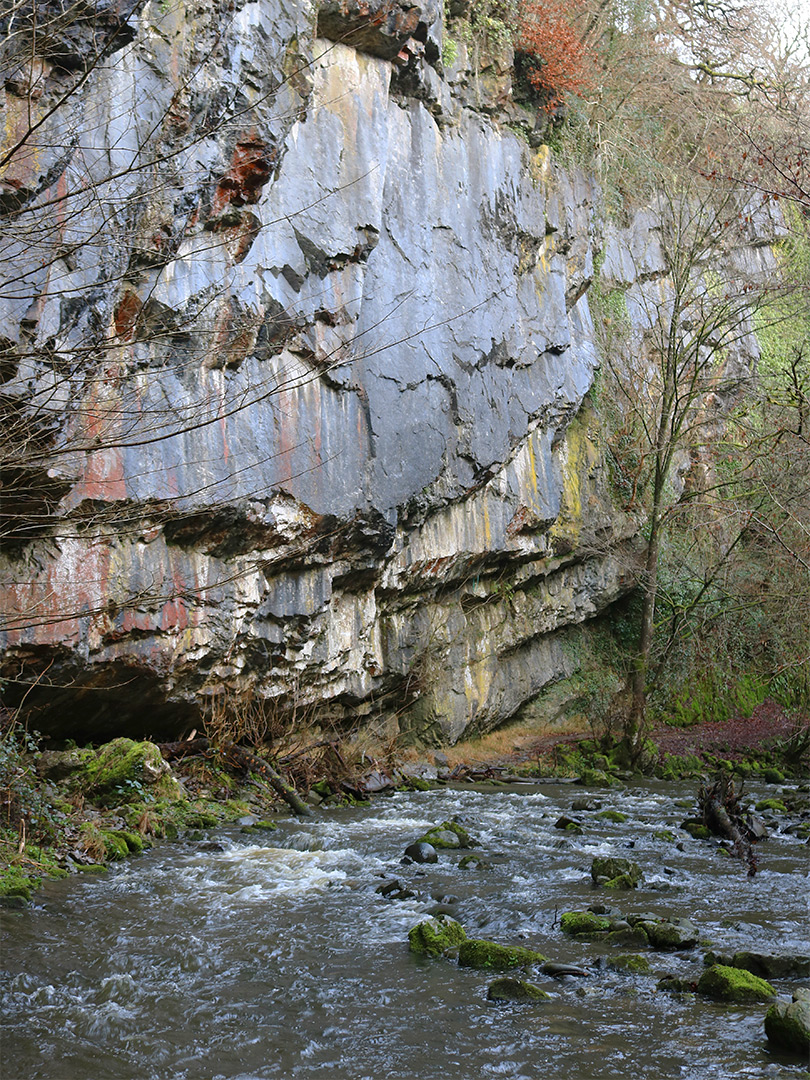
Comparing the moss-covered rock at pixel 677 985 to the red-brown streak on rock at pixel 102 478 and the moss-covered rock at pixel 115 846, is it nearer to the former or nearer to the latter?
the moss-covered rock at pixel 115 846

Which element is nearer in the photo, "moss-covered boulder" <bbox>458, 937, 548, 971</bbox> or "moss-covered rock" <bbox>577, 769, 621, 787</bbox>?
"moss-covered boulder" <bbox>458, 937, 548, 971</bbox>

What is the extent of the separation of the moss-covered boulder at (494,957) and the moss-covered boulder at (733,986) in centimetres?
86

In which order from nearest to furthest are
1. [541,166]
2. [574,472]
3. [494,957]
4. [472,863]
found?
[494,957]
[472,863]
[541,166]
[574,472]

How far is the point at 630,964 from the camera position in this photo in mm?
4586

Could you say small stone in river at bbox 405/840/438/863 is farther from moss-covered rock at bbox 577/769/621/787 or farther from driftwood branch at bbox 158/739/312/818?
moss-covered rock at bbox 577/769/621/787

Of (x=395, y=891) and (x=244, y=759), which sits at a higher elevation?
(x=244, y=759)

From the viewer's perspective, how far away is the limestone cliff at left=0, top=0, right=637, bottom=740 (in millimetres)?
7336

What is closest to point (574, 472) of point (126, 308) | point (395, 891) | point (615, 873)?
point (126, 308)

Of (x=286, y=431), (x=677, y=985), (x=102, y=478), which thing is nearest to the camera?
(x=677, y=985)

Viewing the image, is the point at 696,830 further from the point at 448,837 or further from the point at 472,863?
the point at 472,863

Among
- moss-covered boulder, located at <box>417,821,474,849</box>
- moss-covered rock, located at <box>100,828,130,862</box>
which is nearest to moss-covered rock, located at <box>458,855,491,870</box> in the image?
moss-covered boulder, located at <box>417,821,474,849</box>

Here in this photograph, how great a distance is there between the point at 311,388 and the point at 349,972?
7237 millimetres

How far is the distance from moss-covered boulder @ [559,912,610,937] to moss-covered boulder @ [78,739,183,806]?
4.33 meters

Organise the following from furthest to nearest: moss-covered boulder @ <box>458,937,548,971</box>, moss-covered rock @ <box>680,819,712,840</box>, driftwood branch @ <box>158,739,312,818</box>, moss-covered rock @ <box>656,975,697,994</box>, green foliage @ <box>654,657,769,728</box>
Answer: green foliage @ <box>654,657,769,728</box> < driftwood branch @ <box>158,739,312,818</box> < moss-covered rock @ <box>680,819,712,840</box> < moss-covered boulder @ <box>458,937,548,971</box> < moss-covered rock @ <box>656,975,697,994</box>
